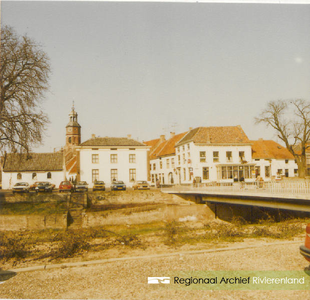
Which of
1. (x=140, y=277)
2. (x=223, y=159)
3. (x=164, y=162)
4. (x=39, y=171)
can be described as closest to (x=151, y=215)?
(x=223, y=159)

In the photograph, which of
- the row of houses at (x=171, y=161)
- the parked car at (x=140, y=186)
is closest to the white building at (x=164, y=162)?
the row of houses at (x=171, y=161)

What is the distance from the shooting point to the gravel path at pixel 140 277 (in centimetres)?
632

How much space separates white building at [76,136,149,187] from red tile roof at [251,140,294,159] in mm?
18011

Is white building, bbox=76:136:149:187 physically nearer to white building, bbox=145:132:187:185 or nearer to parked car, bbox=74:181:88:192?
parked car, bbox=74:181:88:192

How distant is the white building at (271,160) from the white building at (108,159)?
18122 millimetres

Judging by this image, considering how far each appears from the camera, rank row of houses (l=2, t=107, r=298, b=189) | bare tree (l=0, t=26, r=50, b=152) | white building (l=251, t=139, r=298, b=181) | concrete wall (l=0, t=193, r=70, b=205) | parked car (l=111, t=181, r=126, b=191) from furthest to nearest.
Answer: white building (l=251, t=139, r=298, b=181) → parked car (l=111, t=181, r=126, b=191) → row of houses (l=2, t=107, r=298, b=189) → concrete wall (l=0, t=193, r=70, b=205) → bare tree (l=0, t=26, r=50, b=152)

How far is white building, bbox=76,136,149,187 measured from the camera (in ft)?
82.9

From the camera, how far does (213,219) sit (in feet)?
78.9

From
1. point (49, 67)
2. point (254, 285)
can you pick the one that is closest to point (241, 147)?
point (49, 67)

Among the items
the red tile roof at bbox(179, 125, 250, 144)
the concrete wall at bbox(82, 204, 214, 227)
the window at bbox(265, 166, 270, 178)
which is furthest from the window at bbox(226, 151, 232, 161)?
the concrete wall at bbox(82, 204, 214, 227)

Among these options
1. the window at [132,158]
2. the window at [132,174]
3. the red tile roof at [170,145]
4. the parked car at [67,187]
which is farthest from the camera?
the red tile roof at [170,145]

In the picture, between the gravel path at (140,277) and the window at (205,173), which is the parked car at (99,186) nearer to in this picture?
the window at (205,173)

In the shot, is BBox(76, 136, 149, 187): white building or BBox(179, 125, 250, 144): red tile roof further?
BBox(179, 125, 250, 144): red tile roof

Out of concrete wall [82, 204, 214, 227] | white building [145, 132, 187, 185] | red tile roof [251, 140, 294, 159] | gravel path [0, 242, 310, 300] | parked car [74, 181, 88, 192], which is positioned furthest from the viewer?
white building [145, 132, 187, 185]
